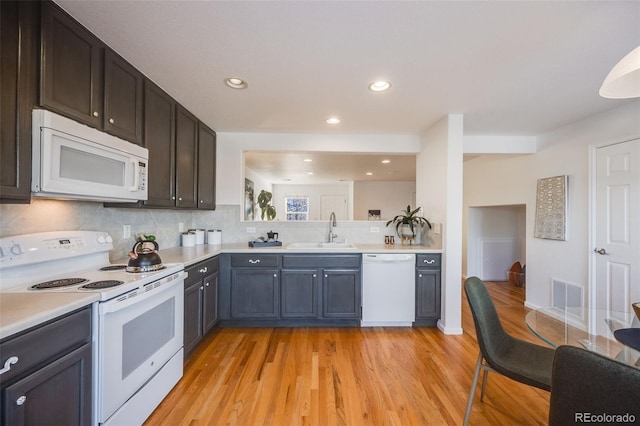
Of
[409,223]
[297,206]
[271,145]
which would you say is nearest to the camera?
[409,223]

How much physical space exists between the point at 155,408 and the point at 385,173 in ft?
20.1

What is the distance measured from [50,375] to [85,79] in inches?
59.6

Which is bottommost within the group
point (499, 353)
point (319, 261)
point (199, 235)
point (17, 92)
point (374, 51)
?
point (499, 353)

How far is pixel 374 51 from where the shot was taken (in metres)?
1.70

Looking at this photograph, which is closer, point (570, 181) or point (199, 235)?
point (570, 181)

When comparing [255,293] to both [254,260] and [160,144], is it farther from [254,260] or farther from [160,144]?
[160,144]

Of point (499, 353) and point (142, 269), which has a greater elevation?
point (142, 269)

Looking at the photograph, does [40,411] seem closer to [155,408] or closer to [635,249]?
[155,408]

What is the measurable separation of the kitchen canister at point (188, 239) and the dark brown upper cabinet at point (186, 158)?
1.35 feet

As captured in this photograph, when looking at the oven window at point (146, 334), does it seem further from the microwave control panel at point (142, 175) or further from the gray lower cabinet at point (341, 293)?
the gray lower cabinet at point (341, 293)

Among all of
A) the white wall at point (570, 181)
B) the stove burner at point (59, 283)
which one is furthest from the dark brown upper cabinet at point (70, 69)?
the white wall at point (570, 181)

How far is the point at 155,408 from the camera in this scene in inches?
66.7

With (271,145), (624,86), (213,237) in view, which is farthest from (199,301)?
(624,86)

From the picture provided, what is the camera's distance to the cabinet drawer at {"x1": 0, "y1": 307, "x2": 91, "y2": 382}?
90 centimetres
